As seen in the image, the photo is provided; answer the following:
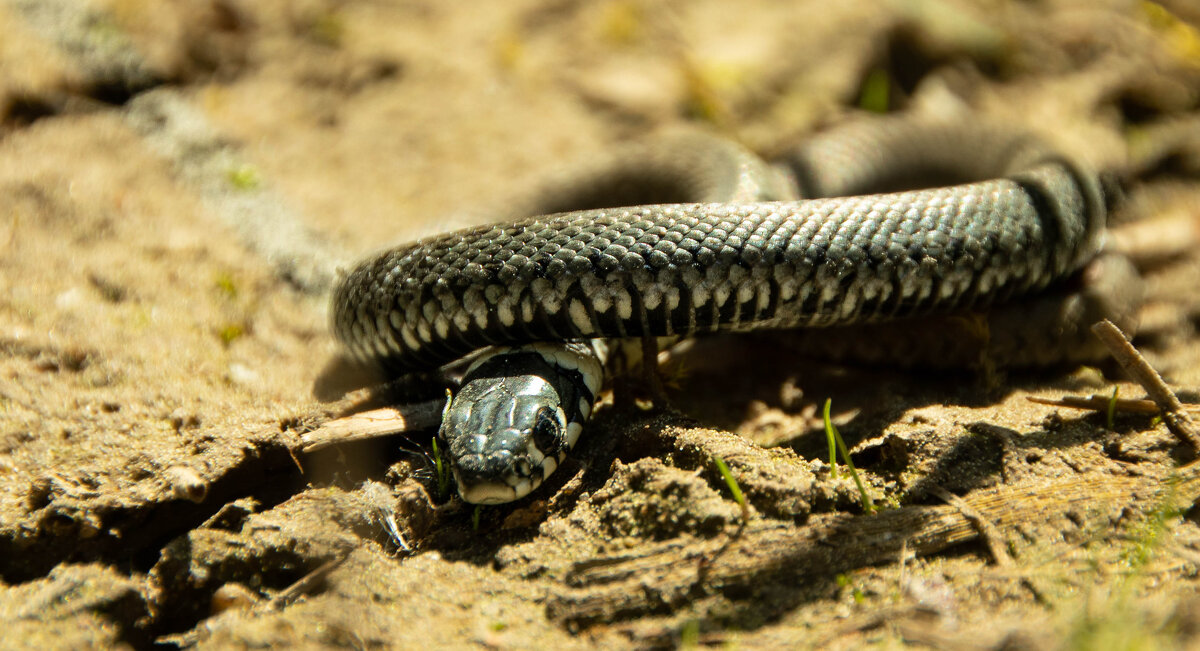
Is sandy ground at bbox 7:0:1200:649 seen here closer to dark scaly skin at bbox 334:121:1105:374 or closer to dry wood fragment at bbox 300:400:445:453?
dry wood fragment at bbox 300:400:445:453

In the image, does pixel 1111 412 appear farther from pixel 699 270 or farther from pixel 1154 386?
pixel 699 270

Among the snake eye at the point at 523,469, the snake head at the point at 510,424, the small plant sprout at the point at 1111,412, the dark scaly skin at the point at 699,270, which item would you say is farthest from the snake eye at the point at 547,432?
the small plant sprout at the point at 1111,412

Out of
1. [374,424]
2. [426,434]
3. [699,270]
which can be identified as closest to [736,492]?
[699,270]

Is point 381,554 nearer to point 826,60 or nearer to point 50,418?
point 50,418

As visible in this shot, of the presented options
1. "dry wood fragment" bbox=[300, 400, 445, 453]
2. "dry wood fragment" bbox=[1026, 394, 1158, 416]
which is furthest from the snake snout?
"dry wood fragment" bbox=[1026, 394, 1158, 416]

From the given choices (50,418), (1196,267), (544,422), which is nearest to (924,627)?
(544,422)

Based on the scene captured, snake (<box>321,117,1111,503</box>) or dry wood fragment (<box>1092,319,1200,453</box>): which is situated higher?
snake (<box>321,117,1111,503</box>)
